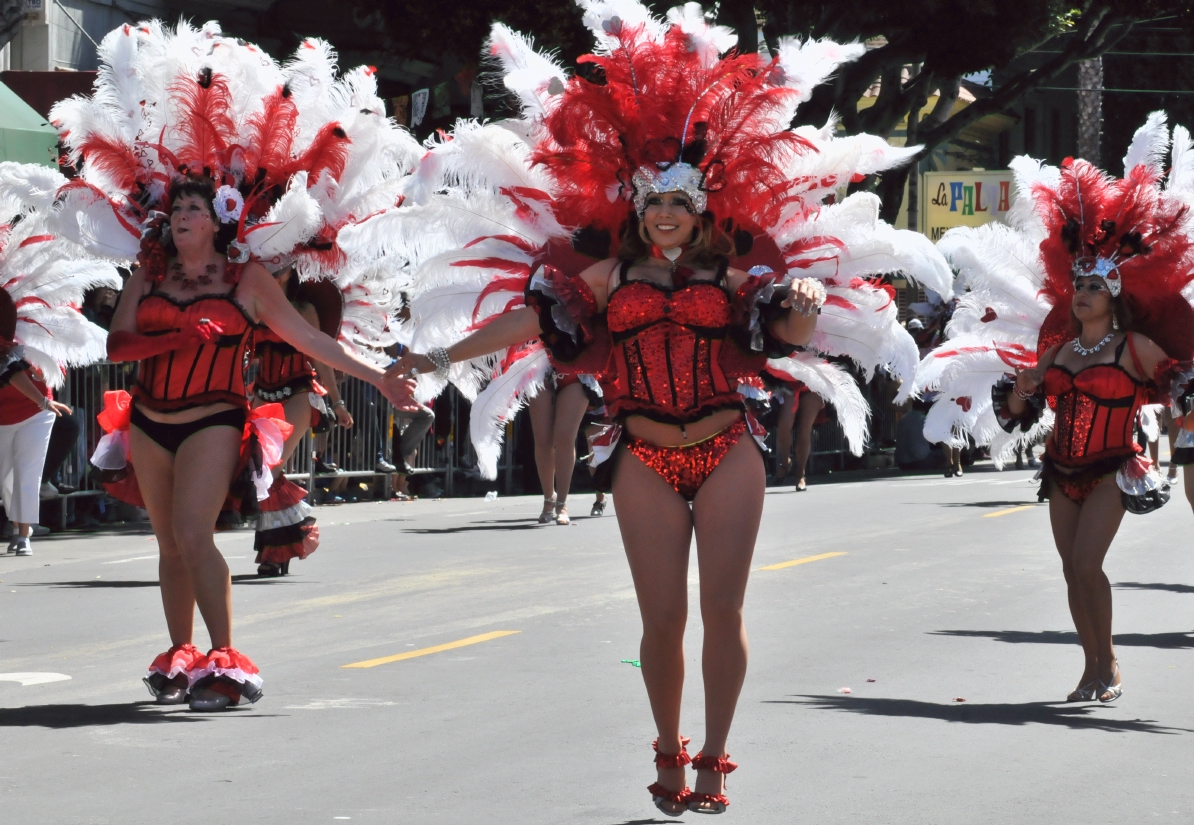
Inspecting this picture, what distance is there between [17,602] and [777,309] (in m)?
6.17

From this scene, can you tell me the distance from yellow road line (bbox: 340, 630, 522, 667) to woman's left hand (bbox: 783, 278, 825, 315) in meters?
3.40

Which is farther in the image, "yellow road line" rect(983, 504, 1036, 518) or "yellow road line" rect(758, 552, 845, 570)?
"yellow road line" rect(983, 504, 1036, 518)

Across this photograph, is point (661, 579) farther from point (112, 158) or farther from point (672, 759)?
point (112, 158)

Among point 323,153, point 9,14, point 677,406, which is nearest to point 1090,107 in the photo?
point 9,14

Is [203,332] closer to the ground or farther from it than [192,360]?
farther from it

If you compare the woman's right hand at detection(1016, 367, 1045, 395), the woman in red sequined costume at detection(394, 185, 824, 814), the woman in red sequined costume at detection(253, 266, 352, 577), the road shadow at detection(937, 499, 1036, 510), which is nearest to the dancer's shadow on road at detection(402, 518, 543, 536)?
the woman in red sequined costume at detection(253, 266, 352, 577)

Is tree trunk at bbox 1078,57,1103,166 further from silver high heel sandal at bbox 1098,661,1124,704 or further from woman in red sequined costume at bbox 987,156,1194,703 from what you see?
silver high heel sandal at bbox 1098,661,1124,704

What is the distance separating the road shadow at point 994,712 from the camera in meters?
A: 6.82

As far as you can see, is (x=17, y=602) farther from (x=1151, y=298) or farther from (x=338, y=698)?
(x=1151, y=298)

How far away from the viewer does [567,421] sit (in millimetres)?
14414

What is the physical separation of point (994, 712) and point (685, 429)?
241cm

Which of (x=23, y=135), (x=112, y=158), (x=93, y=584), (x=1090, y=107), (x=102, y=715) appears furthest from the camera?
(x=1090, y=107)

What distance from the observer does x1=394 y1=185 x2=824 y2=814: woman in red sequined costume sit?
521 cm

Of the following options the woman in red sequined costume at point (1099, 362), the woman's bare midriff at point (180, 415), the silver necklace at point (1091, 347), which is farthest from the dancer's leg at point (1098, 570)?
the woman's bare midriff at point (180, 415)
